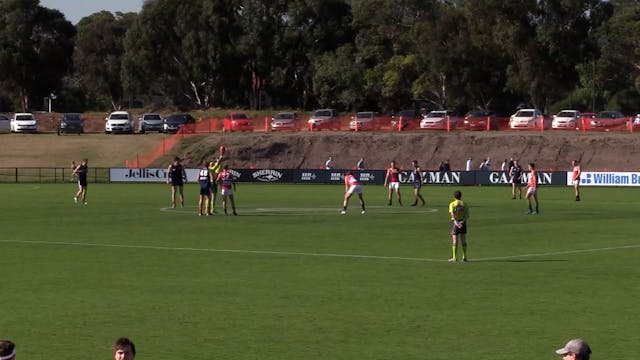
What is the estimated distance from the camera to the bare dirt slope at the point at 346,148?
92438 mm

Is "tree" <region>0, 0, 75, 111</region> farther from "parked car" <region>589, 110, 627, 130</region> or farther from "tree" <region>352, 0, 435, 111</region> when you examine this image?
"parked car" <region>589, 110, 627, 130</region>

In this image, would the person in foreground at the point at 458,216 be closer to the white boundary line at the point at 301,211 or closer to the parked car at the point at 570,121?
the white boundary line at the point at 301,211

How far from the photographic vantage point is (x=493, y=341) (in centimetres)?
1864

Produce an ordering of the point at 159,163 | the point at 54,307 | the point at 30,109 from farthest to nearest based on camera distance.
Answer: the point at 30,109, the point at 159,163, the point at 54,307

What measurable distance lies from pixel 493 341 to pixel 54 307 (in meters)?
7.85

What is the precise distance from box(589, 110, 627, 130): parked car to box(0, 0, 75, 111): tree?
6405 centimetres

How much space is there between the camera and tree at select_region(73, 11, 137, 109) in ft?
445

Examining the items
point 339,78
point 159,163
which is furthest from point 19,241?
point 339,78

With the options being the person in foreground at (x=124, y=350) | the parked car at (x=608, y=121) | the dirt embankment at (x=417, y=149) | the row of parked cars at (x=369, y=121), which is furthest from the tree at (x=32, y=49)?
the person in foreground at (x=124, y=350)

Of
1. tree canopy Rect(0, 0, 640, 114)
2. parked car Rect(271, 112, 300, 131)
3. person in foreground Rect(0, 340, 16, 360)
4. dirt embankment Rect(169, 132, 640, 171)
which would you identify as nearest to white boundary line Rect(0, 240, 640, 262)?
person in foreground Rect(0, 340, 16, 360)

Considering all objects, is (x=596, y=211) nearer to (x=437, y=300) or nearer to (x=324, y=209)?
(x=324, y=209)

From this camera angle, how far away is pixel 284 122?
104250 mm

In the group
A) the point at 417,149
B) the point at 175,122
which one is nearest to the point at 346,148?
the point at 417,149

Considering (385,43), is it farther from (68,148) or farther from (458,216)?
(458,216)
